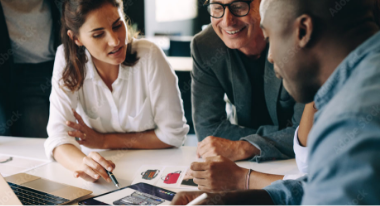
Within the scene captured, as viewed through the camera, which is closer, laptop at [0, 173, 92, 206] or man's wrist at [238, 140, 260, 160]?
laptop at [0, 173, 92, 206]

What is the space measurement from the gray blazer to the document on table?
2.65 feet

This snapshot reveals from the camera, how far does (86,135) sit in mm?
1570

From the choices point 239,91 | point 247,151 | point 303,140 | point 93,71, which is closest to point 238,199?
point 303,140

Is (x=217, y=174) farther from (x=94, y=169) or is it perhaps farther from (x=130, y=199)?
(x=94, y=169)

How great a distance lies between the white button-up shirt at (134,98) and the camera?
167cm

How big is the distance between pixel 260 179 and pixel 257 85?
679 mm

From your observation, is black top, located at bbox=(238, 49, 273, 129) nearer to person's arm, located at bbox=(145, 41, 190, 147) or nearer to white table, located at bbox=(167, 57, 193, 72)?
person's arm, located at bbox=(145, 41, 190, 147)

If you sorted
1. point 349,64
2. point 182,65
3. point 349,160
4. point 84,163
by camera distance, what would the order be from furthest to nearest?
point 182,65, point 84,163, point 349,64, point 349,160

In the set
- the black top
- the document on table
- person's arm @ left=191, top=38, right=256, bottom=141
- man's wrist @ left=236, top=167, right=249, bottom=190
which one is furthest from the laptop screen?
the black top

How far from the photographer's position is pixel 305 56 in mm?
666

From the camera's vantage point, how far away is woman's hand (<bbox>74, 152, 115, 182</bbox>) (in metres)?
1.24

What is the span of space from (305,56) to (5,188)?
3.09ft

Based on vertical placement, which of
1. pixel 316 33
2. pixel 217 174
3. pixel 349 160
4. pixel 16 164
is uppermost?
pixel 316 33

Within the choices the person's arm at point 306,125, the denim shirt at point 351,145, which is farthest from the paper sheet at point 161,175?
the denim shirt at point 351,145
